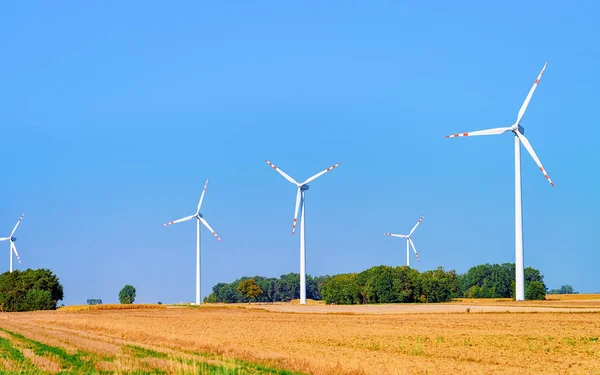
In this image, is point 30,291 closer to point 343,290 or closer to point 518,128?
point 343,290

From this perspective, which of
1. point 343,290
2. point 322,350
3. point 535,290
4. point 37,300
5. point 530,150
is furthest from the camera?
point 343,290

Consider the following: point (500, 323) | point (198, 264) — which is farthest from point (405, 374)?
point (198, 264)

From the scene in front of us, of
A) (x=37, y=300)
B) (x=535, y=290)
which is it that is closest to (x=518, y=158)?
(x=535, y=290)

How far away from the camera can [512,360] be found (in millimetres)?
32531

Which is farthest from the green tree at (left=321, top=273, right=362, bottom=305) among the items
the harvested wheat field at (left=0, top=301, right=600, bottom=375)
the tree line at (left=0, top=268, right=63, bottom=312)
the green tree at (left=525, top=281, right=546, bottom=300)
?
the harvested wheat field at (left=0, top=301, right=600, bottom=375)

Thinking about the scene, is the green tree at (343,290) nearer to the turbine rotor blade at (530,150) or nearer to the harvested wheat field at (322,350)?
the turbine rotor blade at (530,150)

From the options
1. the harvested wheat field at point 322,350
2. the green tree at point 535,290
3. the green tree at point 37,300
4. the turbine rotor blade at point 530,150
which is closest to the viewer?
the harvested wheat field at point 322,350

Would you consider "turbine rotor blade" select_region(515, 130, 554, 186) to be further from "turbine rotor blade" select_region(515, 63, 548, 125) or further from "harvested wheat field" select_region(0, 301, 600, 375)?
"harvested wheat field" select_region(0, 301, 600, 375)

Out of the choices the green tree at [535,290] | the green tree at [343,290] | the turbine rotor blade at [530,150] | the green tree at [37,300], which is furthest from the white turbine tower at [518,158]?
the green tree at [37,300]

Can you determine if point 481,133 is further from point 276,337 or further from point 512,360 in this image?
point 512,360

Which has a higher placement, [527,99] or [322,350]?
[527,99]

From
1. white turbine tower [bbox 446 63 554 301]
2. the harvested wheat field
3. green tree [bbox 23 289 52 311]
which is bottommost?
green tree [bbox 23 289 52 311]

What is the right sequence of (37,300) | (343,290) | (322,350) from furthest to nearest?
(343,290), (37,300), (322,350)

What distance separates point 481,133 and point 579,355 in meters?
61.6
